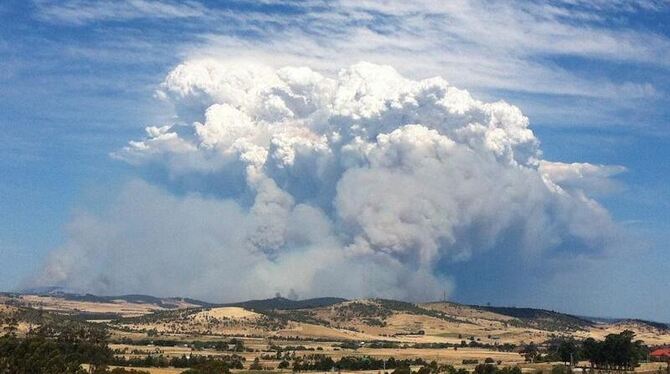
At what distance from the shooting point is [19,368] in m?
121

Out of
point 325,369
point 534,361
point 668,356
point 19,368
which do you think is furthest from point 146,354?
point 668,356

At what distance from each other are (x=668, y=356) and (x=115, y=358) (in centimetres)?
10991

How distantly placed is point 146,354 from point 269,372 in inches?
1497

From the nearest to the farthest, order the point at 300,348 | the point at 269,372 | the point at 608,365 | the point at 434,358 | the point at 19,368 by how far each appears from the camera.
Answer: the point at 19,368 < the point at 269,372 < the point at 608,365 < the point at 434,358 < the point at 300,348

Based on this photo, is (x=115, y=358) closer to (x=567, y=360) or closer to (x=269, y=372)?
(x=269, y=372)

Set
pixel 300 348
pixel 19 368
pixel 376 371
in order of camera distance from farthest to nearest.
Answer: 1. pixel 300 348
2. pixel 376 371
3. pixel 19 368

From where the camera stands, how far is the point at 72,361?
130625mm

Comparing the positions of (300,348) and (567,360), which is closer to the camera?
(567,360)

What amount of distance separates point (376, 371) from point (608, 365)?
47.0 metres

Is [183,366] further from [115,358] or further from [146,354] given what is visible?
[146,354]

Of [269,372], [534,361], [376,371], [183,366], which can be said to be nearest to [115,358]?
[183,366]

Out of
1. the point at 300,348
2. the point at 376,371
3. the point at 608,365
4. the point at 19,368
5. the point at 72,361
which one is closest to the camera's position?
the point at 19,368

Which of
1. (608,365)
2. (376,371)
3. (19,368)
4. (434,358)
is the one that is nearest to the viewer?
(19,368)

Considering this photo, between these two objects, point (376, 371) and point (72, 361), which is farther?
point (376, 371)
